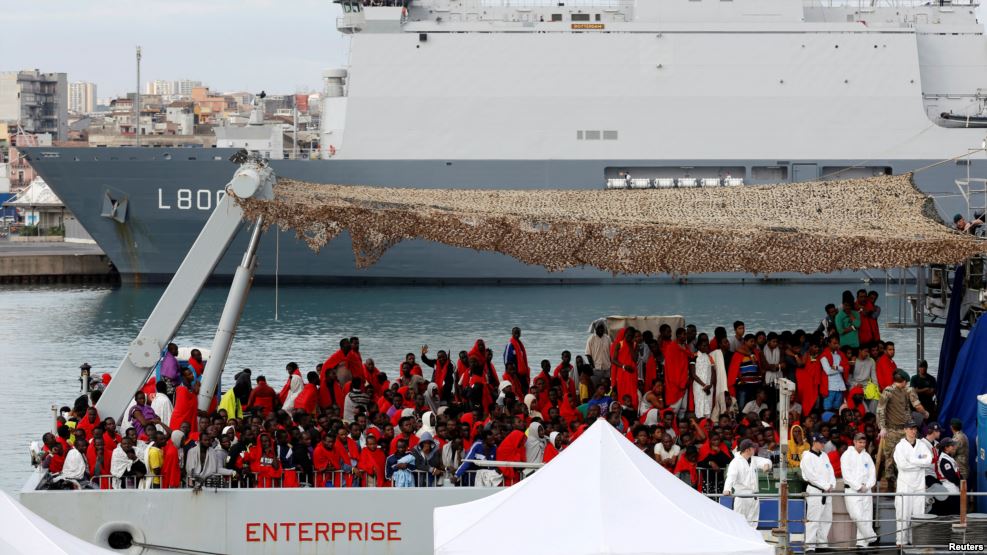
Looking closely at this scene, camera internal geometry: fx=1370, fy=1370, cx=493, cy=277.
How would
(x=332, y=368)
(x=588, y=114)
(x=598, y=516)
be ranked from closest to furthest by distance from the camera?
(x=598, y=516) < (x=332, y=368) < (x=588, y=114)

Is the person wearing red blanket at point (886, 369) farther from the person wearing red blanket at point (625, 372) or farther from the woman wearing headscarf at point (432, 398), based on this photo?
the woman wearing headscarf at point (432, 398)

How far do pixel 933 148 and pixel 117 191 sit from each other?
21.1 metres

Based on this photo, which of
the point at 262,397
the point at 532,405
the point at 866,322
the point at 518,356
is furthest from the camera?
the point at 518,356

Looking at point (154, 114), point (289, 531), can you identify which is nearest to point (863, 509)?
point (289, 531)

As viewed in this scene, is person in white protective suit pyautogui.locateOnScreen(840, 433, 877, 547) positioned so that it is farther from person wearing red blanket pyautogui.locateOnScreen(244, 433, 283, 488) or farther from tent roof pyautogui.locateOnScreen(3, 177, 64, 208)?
tent roof pyautogui.locateOnScreen(3, 177, 64, 208)

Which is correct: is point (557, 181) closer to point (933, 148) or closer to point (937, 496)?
point (933, 148)

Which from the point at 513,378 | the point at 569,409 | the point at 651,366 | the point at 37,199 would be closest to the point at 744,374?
the point at 651,366

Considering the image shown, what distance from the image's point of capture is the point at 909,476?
9695mm

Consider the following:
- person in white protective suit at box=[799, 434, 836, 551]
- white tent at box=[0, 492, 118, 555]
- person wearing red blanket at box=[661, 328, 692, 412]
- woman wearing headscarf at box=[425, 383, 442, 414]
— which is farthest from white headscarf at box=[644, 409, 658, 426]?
white tent at box=[0, 492, 118, 555]

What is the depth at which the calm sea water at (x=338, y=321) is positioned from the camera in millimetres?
23172

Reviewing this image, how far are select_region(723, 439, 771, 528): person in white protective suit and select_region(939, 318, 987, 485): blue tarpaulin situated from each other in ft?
5.75

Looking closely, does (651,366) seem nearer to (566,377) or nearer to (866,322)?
(566,377)

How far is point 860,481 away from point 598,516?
3.09 m

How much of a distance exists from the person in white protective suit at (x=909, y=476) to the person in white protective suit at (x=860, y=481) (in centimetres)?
19
